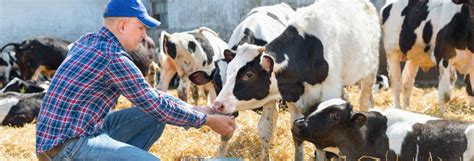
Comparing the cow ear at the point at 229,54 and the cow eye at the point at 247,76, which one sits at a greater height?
the cow ear at the point at 229,54

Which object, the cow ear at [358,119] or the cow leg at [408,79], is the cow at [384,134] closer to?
the cow ear at [358,119]

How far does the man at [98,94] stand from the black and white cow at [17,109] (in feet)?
22.2

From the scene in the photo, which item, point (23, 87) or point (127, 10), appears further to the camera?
point (23, 87)

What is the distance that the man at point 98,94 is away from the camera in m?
3.97

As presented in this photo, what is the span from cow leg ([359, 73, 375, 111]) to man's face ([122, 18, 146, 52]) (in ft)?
12.9

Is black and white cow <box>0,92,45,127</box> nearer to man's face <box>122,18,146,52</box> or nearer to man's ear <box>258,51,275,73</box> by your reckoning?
man's ear <box>258,51,275,73</box>

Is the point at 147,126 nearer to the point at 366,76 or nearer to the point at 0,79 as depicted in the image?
the point at 366,76

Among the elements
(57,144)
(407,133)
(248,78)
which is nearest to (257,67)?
(248,78)

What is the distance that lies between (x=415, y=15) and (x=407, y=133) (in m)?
5.38

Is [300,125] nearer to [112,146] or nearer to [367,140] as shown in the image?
[367,140]

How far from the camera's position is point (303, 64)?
20.5 feet

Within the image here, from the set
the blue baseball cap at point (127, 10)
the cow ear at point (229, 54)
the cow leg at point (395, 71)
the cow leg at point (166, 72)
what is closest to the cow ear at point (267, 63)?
the cow ear at point (229, 54)

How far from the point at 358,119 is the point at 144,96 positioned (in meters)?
2.02

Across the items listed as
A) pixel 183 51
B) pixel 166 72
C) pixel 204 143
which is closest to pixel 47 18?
pixel 166 72
